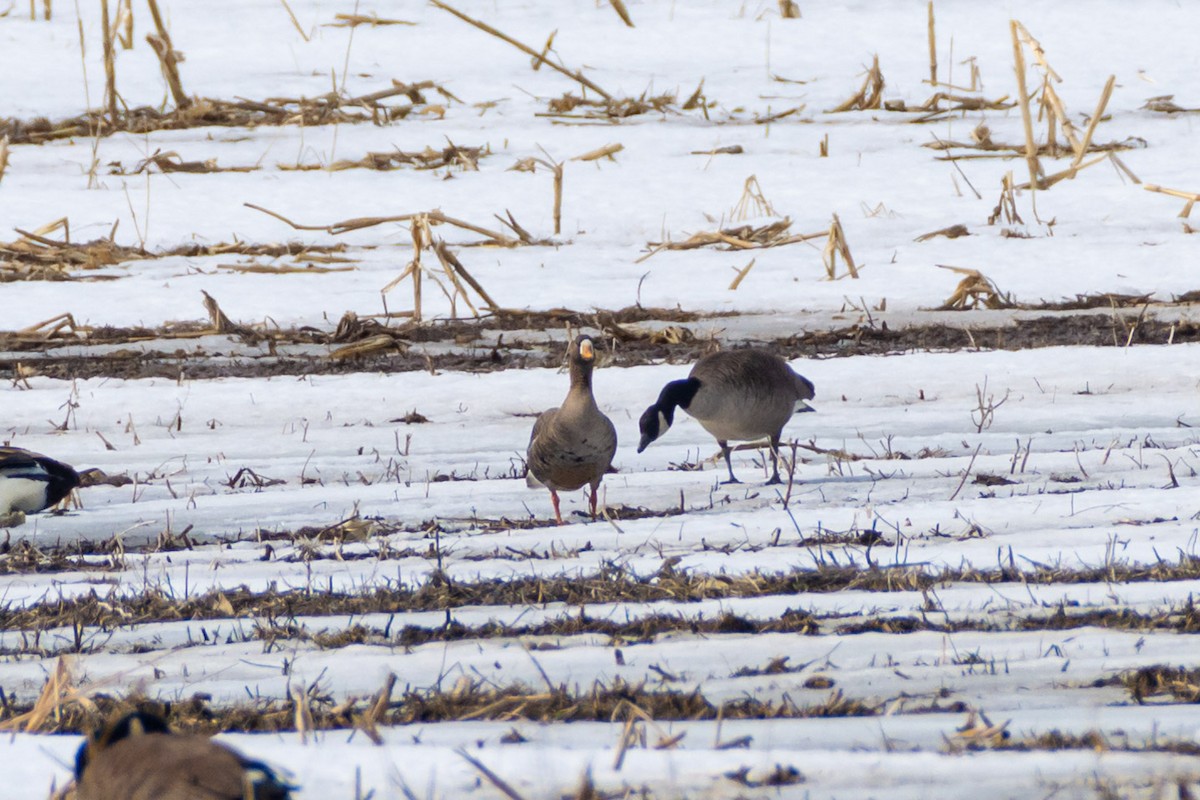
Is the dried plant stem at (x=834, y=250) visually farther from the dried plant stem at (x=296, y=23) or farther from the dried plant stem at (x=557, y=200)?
the dried plant stem at (x=296, y=23)

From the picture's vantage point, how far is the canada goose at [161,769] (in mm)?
1752

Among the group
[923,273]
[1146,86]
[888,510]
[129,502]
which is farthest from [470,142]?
[888,510]

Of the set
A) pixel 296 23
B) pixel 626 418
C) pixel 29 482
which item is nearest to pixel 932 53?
pixel 296 23

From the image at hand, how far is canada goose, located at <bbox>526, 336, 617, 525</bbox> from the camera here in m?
4.90

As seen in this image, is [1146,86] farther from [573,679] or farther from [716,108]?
[573,679]

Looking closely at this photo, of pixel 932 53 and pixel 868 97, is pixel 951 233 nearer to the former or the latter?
pixel 868 97

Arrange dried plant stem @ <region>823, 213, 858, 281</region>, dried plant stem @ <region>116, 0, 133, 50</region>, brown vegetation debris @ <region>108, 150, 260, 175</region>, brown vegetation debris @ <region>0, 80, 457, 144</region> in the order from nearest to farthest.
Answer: dried plant stem @ <region>823, 213, 858, 281</region>
brown vegetation debris @ <region>108, 150, 260, 175</region>
brown vegetation debris @ <region>0, 80, 457, 144</region>
dried plant stem @ <region>116, 0, 133, 50</region>

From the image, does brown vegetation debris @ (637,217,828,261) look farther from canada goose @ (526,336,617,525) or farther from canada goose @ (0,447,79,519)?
canada goose @ (0,447,79,519)

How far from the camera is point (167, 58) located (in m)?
13.9

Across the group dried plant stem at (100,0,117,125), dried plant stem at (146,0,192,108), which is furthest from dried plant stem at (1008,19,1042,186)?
dried plant stem at (100,0,117,125)

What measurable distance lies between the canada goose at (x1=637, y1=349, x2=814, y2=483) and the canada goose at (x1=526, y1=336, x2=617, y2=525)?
2.16ft

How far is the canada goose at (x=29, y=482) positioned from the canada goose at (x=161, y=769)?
333 centimetres

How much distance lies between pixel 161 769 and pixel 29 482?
11.5 feet

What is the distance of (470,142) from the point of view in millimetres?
14047
